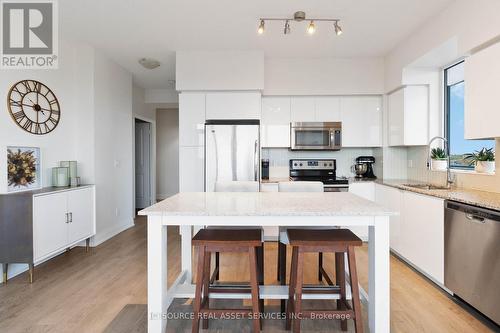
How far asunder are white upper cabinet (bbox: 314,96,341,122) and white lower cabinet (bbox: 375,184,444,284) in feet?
4.57

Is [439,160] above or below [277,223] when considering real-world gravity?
above

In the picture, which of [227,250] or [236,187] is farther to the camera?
[236,187]

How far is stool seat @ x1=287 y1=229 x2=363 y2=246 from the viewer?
5.84 feet

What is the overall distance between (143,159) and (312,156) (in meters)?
3.92

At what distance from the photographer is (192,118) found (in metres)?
4.16

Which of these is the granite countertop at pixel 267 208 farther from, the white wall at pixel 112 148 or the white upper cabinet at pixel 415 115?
the white wall at pixel 112 148

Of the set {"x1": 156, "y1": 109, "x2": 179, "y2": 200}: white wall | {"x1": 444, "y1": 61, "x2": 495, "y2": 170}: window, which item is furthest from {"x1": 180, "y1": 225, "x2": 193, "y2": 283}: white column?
{"x1": 156, "y1": 109, "x2": 179, "y2": 200}: white wall

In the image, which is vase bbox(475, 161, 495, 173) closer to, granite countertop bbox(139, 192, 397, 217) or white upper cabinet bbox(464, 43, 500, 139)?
white upper cabinet bbox(464, 43, 500, 139)

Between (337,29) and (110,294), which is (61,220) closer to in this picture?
(110,294)

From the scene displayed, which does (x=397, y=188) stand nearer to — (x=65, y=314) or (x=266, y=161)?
(x=266, y=161)

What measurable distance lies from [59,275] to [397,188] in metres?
3.72

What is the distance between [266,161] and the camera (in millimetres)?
4559

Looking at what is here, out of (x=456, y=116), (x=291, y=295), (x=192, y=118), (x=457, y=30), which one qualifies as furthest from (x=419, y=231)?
(x=192, y=118)

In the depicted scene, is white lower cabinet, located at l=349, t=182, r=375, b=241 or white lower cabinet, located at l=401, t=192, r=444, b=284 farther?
white lower cabinet, located at l=349, t=182, r=375, b=241
